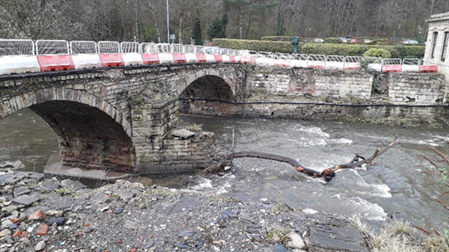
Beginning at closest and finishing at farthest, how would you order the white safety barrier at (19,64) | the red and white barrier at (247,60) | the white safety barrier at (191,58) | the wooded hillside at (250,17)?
the white safety barrier at (19,64) → the white safety barrier at (191,58) → the red and white barrier at (247,60) → the wooded hillside at (250,17)

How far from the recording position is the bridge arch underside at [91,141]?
12.5 m

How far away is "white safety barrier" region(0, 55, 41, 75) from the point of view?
25.0ft

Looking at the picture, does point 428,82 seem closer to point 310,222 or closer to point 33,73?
point 310,222

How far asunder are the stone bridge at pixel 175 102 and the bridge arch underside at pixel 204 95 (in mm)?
86

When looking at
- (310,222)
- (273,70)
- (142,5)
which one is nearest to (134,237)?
(310,222)

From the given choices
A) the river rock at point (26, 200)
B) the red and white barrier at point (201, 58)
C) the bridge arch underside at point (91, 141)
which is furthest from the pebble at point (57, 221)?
the red and white barrier at point (201, 58)

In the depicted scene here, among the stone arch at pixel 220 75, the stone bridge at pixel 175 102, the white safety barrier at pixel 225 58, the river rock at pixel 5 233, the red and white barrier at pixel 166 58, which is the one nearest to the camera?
the river rock at pixel 5 233

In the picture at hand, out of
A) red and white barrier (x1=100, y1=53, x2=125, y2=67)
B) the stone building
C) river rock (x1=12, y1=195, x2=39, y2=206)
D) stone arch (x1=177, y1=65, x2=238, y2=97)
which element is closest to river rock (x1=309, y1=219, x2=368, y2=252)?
river rock (x1=12, y1=195, x2=39, y2=206)

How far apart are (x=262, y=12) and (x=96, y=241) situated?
49.6m

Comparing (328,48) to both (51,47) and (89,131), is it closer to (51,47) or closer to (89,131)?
(89,131)

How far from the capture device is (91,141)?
553 inches

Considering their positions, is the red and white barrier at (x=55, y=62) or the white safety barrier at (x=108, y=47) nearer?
the red and white barrier at (x=55, y=62)

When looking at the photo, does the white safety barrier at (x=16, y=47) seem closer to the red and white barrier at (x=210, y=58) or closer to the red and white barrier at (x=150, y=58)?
the red and white barrier at (x=150, y=58)

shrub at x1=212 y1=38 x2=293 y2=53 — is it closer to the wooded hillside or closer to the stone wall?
the wooded hillside
